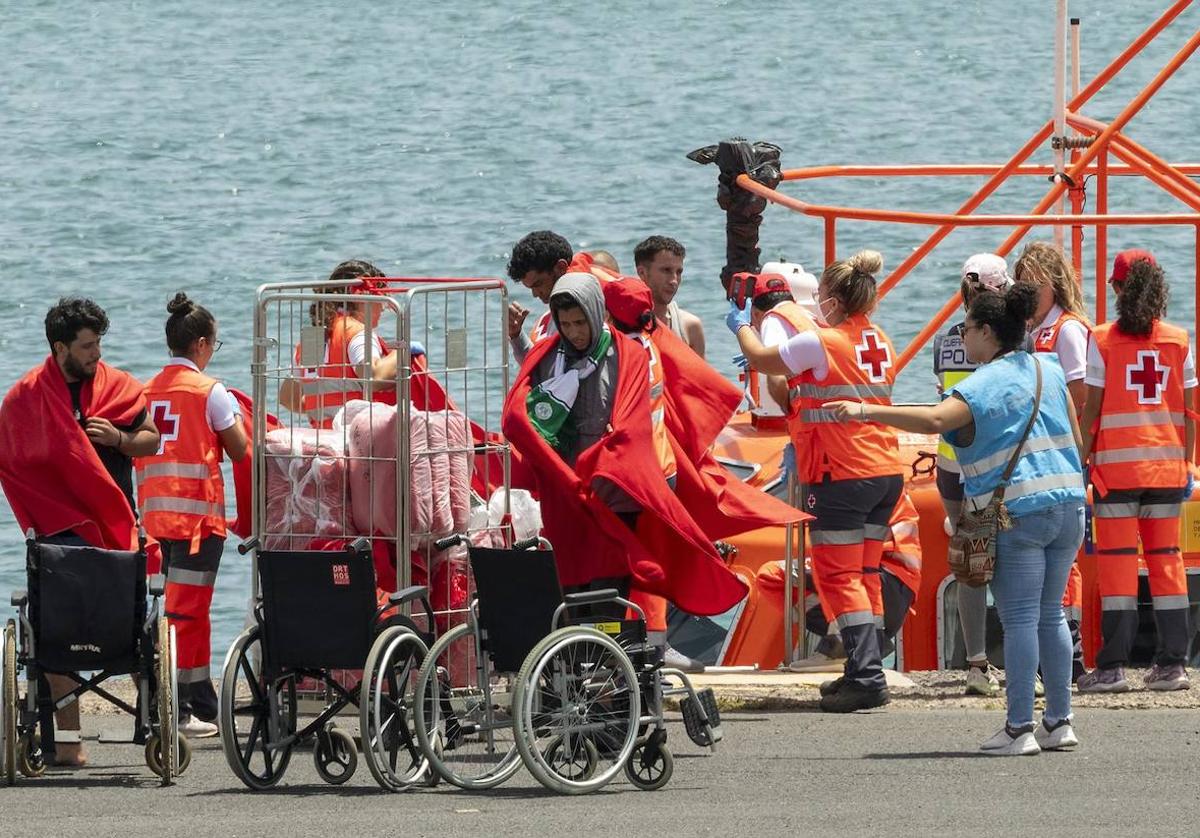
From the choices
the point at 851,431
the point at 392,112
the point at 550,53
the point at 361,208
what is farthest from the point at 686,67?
the point at 851,431

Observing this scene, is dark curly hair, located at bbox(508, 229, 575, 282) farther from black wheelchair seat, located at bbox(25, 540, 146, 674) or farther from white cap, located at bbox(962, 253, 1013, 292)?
black wheelchair seat, located at bbox(25, 540, 146, 674)

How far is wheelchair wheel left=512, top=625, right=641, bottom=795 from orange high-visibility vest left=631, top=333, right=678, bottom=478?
1.18m

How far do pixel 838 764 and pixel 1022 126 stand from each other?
1148 inches

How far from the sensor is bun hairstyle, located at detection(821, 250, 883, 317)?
949 cm

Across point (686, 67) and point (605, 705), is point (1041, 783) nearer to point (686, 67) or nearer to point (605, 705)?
point (605, 705)

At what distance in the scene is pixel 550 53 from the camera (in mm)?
41406

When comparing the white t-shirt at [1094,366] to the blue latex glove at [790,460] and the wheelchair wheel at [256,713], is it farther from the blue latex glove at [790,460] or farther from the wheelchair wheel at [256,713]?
the wheelchair wheel at [256,713]

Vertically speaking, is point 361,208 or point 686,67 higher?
point 686,67

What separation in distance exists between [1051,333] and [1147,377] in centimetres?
44

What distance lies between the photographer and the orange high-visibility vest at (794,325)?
31.3ft

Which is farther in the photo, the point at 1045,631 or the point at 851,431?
the point at 851,431

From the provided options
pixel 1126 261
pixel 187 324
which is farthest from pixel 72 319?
pixel 1126 261

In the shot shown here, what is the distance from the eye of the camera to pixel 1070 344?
32.2ft

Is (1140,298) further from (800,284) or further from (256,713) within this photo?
(256,713)
